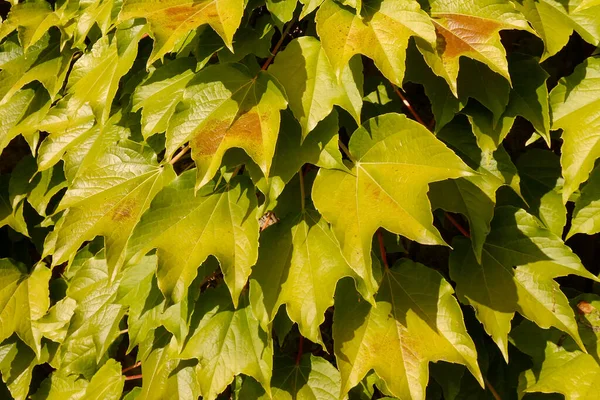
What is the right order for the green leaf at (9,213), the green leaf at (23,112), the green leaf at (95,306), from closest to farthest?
the green leaf at (95,306), the green leaf at (23,112), the green leaf at (9,213)

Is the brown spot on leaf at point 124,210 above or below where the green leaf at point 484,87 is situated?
below

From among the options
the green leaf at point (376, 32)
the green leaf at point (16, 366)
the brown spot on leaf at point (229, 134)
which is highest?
the green leaf at point (376, 32)

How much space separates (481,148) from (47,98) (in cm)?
142

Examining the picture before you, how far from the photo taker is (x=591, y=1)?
4.27ft

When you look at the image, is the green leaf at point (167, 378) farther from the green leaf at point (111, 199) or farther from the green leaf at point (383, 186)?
the green leaf at point (383, 186)

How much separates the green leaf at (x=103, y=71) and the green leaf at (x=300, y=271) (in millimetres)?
586

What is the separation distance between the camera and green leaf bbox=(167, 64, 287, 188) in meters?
1.22

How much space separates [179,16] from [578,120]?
3.24ft

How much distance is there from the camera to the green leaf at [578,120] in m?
1.35

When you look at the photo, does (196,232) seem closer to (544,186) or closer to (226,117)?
(226,117)

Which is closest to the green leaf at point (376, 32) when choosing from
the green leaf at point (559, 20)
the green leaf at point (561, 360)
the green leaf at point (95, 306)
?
the green leaf at point (559, 20)

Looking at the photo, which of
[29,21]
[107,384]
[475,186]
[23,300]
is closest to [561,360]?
[475,186]

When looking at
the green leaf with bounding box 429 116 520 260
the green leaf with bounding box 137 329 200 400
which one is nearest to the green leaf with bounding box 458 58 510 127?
the green leaf with bounding box 429 116 520 260

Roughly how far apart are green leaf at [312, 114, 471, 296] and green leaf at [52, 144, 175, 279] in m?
0.48
